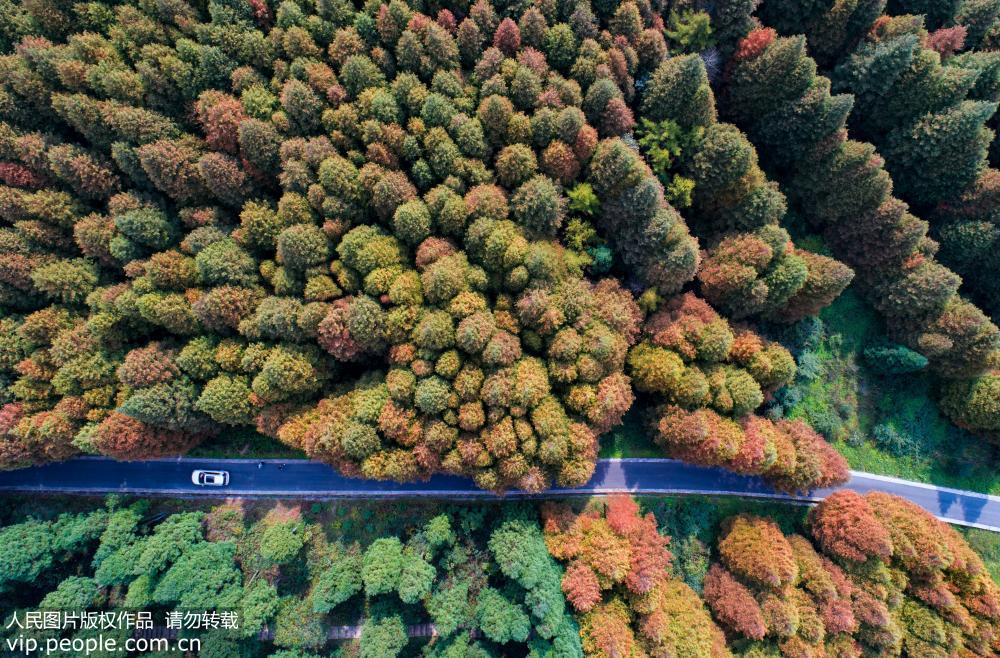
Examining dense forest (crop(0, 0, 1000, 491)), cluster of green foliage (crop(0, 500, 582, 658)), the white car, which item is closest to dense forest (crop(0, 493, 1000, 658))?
cluster of green foliage (crop(0, 500, 582, 658))

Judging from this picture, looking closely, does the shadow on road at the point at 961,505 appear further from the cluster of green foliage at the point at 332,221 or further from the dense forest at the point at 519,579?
the cluster of green foliage at the point at 332,221

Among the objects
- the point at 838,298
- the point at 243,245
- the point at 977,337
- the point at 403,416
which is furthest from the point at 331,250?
the point at 977,337

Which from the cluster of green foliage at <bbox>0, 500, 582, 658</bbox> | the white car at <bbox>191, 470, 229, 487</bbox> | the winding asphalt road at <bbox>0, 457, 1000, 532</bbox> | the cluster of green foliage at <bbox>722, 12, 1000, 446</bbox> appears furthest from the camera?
the winding asphalt road at <bbox>0, 457, 1000, 532</bbox>

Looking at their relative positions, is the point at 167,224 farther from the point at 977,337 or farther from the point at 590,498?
the point at 977,337

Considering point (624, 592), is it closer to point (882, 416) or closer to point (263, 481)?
point (882, 416)

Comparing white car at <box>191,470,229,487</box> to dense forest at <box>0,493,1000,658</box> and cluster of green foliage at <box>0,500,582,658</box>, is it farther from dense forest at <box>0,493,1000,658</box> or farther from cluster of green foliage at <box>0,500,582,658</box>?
dense forest at <box>0,493,1000,658</box>

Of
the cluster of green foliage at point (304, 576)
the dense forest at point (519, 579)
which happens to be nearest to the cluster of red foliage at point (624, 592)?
the dense forest at point (519, 579)

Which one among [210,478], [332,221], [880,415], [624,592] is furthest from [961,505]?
[210,478]

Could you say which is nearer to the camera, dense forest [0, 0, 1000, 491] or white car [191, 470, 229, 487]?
dense forest [0, 0, 1000, 491]
